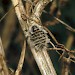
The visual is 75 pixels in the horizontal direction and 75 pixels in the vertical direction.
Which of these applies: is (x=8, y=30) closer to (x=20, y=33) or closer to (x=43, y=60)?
(x=20, y=33)

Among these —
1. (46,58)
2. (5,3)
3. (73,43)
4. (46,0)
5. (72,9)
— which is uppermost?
(46,0)

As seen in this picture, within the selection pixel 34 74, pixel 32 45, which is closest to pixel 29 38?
pixel 32 45

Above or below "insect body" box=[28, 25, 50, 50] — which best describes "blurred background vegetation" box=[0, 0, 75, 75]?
below

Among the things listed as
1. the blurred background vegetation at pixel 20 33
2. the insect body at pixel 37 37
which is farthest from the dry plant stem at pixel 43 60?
the blurred background vegetation at pixel 20 33

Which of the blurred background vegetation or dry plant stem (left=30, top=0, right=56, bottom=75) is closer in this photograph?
dry plant stem (left=30, top=0, right=56, bottom=75)

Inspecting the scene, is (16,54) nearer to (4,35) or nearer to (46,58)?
(4,35)

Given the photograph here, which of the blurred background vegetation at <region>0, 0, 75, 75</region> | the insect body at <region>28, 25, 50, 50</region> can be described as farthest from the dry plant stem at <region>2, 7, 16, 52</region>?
the insect body at <region>28, 25, 50, 50</region>

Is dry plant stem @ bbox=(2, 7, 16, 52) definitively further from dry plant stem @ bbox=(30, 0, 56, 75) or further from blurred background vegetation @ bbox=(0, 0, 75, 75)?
dry plant stem @ bbox=(30, 0, 56, 75)

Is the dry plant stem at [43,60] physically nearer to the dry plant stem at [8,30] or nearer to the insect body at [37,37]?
the insect body at [37,37]
